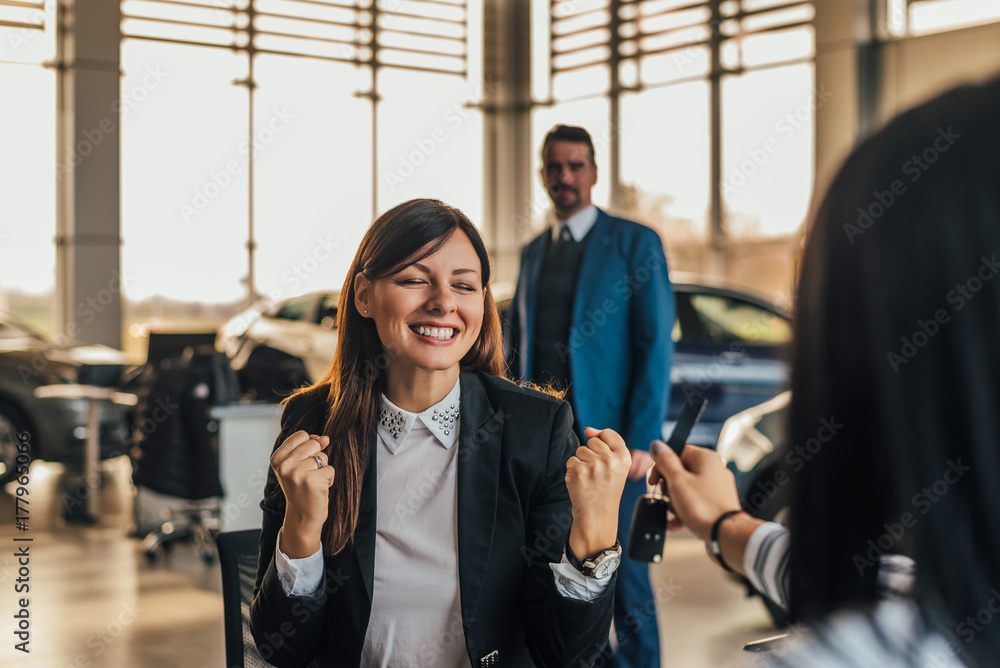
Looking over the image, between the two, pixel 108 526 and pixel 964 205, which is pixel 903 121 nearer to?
pixel 964 205

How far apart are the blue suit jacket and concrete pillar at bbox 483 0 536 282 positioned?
430 inches

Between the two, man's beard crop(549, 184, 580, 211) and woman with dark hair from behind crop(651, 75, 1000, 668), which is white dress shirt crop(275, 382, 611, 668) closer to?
woman with dark hair from behind crop(651, 75, 1000, 668)

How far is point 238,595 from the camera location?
1.52m

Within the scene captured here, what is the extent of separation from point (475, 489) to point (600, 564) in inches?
10.8

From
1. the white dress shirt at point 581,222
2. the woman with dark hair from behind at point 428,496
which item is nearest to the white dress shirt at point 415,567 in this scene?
the woman with dark hair from behind at point 428,496

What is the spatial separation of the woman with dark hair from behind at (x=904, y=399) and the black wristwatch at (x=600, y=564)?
2.09 feet

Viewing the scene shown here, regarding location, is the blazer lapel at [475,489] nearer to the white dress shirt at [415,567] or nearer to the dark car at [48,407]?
the white dress shirt at [415,567]

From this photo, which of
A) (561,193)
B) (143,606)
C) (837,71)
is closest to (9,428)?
(143,606)

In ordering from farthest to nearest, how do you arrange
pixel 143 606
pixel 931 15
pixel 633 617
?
pixel 931 15, pixel 143 606, pixel 633 617

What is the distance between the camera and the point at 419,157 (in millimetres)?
13422

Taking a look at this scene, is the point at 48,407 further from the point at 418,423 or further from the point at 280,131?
the point at 280,131

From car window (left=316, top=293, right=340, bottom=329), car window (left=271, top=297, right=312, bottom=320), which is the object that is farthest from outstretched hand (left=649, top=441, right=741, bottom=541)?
car window (left=271, top=297, right=312, bottom=320)

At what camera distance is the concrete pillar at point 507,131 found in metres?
13.9

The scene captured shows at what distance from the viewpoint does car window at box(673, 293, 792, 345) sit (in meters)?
6.03
